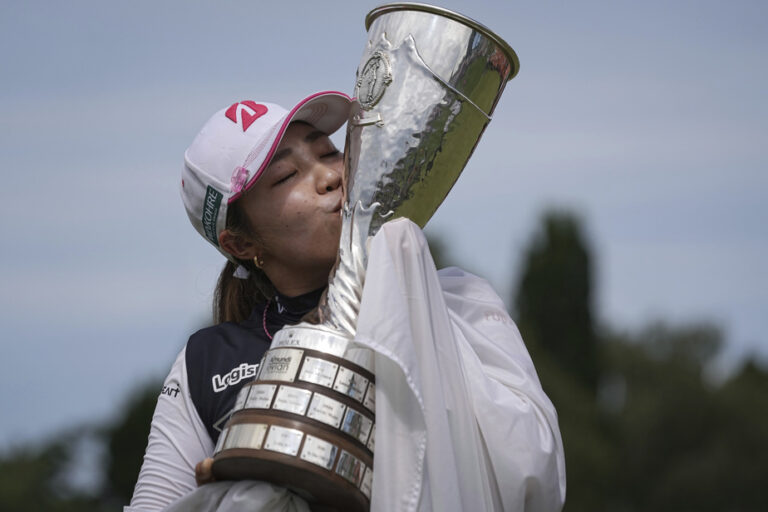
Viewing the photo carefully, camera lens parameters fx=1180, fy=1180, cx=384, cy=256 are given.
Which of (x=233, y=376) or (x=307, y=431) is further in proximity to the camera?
(x=233, y=376)

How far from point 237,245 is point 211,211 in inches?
6.1

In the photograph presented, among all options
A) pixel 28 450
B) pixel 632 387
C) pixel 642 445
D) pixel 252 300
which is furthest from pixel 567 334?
pixel 252 300

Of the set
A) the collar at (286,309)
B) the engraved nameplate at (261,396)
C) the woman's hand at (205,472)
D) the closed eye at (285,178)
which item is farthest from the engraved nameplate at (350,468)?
the closed eye at (285,178)

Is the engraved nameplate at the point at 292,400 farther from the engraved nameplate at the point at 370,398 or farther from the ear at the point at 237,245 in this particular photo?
the ear at the point at 237,245

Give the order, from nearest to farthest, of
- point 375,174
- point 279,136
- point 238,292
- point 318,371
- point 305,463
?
point 305,463 → point 318,371 → point 375,174 → point 279,136 → point 238,292

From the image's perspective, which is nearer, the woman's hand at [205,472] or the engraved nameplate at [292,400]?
the engraved nameplate at [292,400]

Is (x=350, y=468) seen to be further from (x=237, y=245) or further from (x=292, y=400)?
(x=237, y=245)

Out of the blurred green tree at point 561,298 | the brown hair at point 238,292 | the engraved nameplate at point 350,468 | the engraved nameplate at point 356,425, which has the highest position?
the engraved nameplate at point 356,425

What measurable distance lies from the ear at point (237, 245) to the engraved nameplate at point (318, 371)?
0.84 meters

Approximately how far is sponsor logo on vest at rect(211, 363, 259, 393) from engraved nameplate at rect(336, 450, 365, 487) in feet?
2.25

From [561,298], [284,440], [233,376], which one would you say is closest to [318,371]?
[284,440]

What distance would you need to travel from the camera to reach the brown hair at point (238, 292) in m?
3.65

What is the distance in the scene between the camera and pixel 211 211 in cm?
337

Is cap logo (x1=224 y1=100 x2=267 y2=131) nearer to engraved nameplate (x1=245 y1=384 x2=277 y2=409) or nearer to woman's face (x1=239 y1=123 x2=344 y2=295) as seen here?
woman's face (x1=239 y1=123 x2=344 y2=295)
